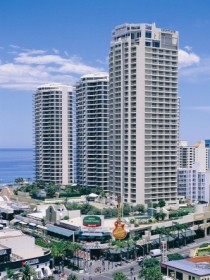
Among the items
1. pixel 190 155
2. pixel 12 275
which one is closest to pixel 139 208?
pixel 12 275

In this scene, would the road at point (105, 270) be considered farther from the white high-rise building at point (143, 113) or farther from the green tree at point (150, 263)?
the white high-rise building at point (143, 113)

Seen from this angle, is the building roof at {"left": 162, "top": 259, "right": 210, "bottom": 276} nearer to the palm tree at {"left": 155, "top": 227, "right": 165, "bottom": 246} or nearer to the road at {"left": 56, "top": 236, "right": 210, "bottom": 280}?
the road at {"left": 56, "top": 236, "right": 210, "bottom": 280}

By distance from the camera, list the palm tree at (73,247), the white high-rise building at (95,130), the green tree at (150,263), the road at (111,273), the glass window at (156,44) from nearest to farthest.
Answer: the green tree at (150,263) < the road at (111,273) < the palm tree at (73,247) < the glass window at (156,44) < the white high-rise building at (95,130)

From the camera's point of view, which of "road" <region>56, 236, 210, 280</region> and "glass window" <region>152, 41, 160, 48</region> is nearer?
"road" <region>56, 236, 210, 280</region>

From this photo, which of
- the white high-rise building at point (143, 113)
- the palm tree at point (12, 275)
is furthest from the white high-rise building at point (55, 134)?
the palm tree at point (12, 275)

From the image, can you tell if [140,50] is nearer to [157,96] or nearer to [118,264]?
[157,96]

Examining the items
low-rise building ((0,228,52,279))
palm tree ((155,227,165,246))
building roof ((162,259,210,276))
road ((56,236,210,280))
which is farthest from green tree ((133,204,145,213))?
low-rise building ((0,228,52,279))
